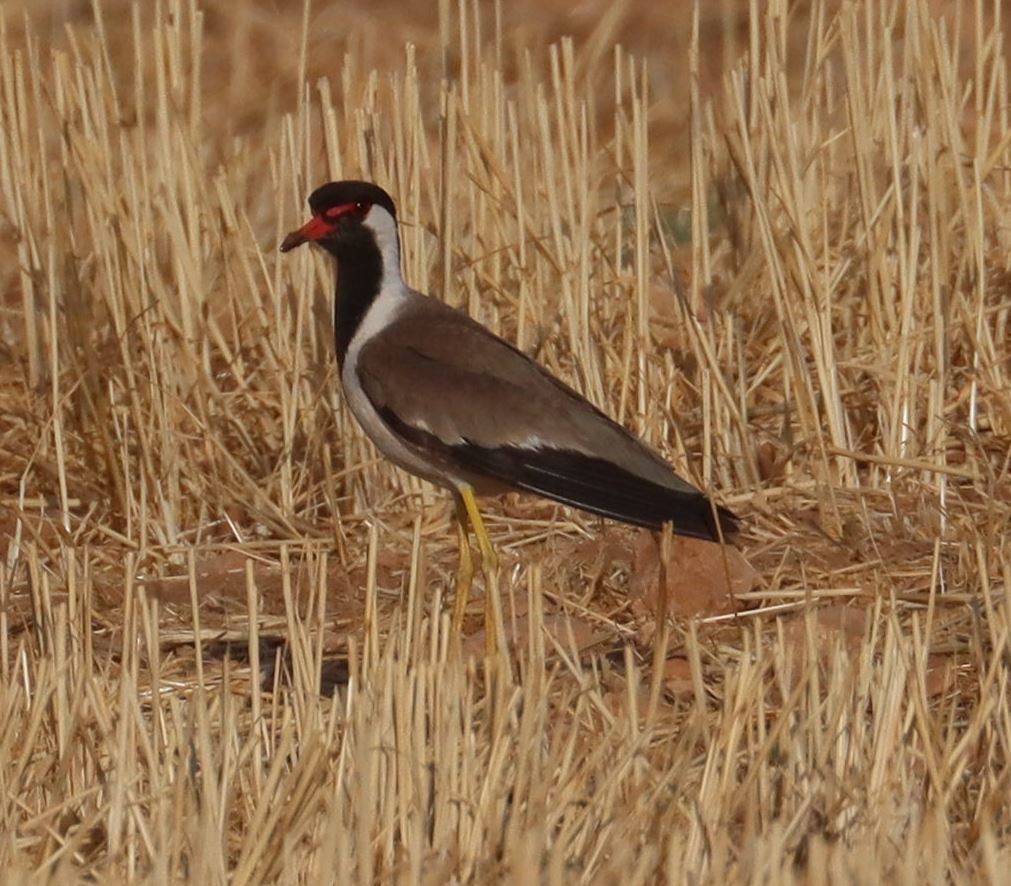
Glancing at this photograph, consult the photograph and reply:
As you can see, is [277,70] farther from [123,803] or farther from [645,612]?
[123,803]

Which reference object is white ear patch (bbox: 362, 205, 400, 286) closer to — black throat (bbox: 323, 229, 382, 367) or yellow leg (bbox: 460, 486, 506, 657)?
black throat (bbox: 323, 229, 382, 367)

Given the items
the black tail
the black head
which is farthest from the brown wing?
the black head

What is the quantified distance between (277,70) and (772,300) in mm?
4672

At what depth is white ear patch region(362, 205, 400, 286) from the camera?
5.43 m

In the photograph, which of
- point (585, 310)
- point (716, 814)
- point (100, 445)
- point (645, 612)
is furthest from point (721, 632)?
point (100, 445)

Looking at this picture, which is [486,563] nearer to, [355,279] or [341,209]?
[355,279]

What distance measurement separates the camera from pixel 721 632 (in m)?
5.04

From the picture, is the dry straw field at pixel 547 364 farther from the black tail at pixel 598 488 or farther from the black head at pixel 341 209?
the black head at pixel 341 209

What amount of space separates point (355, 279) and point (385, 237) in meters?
0.13

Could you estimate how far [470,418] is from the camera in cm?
510

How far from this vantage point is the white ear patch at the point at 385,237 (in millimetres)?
5426

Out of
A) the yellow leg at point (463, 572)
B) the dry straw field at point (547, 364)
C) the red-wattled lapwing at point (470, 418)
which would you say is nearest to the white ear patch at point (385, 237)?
the red-wattled lapwing at point (470, 418)

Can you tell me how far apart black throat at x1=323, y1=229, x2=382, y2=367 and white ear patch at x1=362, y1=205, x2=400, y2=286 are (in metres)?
0.01

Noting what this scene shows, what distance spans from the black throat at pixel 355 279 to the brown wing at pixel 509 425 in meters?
0.16
